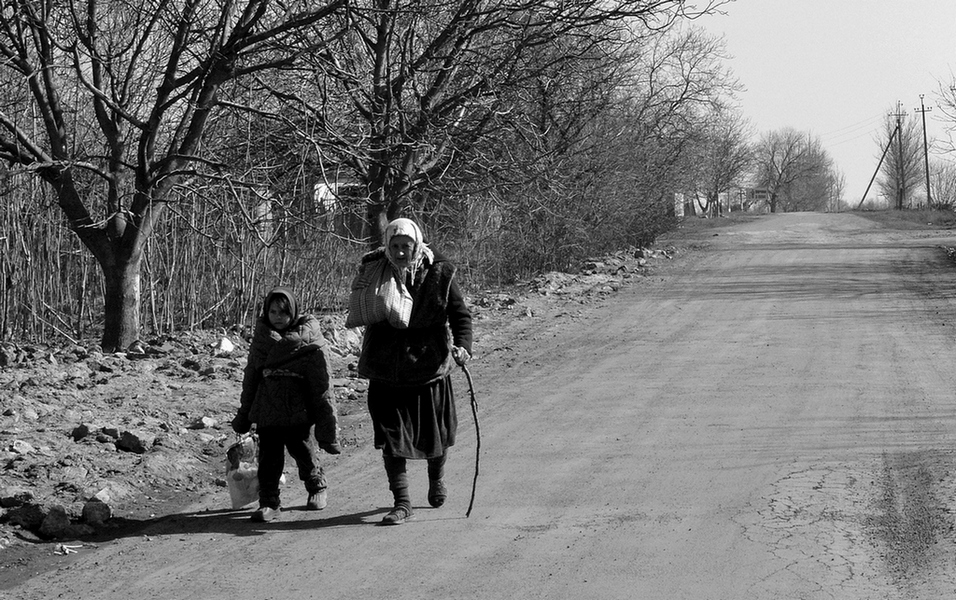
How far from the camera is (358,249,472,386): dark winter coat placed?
6.33m

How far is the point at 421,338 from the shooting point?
639cm

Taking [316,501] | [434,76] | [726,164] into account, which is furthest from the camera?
[726,164]

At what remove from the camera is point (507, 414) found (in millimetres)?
9555

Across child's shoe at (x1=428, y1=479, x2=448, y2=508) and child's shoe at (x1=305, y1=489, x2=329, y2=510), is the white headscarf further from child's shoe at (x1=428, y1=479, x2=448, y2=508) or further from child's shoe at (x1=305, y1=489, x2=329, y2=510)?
child's shoe at (x1=305, y1=489, x2=329, y2=510)

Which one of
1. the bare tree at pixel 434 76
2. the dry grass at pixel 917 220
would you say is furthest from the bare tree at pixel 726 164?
the bare tree at pixel 434 76

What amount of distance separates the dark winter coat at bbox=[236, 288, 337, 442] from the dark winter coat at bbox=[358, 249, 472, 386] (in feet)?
1.06

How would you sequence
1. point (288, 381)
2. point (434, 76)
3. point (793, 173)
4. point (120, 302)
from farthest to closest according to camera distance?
point (793, 173)
point (434, 76)
point (120, 302)
point (288, 381)

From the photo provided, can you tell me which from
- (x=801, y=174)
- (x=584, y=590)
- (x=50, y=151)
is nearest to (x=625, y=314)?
(x=50, y=151)

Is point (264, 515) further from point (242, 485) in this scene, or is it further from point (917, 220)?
point (917, 220)

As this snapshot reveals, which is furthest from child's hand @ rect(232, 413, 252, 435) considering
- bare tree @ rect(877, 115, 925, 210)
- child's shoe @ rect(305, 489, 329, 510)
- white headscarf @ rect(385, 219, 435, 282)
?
bare tree @ rect(877, 115, 925, 210)

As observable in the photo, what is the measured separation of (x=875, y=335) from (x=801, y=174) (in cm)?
9527

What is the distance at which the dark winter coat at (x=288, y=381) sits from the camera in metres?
6.46

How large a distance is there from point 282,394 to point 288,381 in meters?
0.09

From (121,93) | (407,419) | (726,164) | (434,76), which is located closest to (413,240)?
(407,419)
